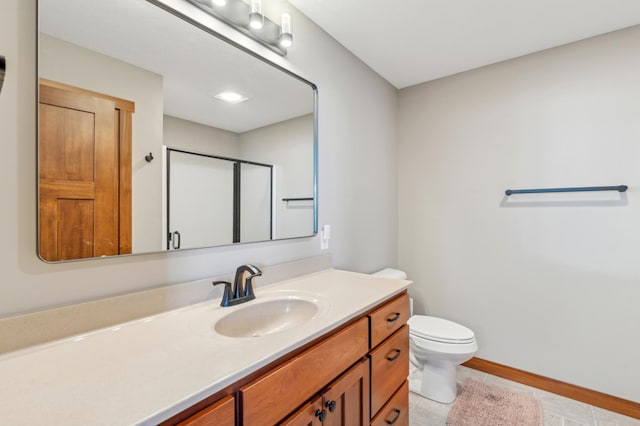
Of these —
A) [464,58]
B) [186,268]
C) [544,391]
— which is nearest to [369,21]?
[464,58]

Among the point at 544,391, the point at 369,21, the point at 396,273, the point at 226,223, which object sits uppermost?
the point at 369,21

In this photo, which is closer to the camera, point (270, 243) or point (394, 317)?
point (394, 317)

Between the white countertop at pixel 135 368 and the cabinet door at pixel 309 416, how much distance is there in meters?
0.18

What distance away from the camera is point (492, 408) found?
1.77m

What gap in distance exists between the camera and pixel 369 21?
1670mm

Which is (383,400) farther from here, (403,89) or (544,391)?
(403,89)

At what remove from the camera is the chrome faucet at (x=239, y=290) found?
3.53 feet

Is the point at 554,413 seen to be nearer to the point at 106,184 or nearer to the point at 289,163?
the point at 289,163

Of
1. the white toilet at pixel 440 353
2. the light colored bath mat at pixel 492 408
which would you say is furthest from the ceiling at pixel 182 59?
the light colored bath mat at pixel 492 408

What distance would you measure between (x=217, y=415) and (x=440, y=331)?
5.34ft

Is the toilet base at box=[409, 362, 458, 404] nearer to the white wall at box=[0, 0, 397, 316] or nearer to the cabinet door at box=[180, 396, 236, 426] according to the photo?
the white wall at box=[0, 0, 397, 316]

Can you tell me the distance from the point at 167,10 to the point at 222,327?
114cm

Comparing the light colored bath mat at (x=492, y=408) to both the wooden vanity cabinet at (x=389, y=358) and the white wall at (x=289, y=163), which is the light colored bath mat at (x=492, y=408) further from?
the white wall at (x=289, y=163)

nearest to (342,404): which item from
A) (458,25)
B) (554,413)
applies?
(554,413)
